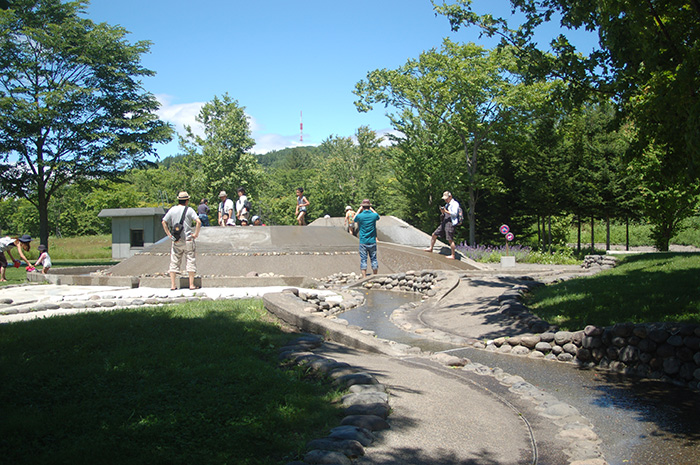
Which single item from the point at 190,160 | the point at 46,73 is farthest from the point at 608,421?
the point at 190,160

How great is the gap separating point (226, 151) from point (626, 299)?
35320 mm

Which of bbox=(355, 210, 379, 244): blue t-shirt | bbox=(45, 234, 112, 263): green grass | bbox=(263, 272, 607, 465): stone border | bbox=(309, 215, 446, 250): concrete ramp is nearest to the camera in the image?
bbox=(263, 272, 607, 465): stone border

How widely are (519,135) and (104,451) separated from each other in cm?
2899

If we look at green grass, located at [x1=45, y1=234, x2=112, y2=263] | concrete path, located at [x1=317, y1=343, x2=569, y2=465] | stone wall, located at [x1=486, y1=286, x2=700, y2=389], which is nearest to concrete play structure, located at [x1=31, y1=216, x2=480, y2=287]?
stone wall, located at [x1=486, y1=286, x2=700, y2=389]

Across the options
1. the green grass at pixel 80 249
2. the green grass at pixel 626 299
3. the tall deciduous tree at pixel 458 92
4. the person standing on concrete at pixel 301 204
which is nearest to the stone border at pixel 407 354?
the green grass at pixel 626 299

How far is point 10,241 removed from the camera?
19.1 metres

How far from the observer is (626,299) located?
8.30m

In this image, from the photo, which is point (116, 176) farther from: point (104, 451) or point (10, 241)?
point (104, 451)

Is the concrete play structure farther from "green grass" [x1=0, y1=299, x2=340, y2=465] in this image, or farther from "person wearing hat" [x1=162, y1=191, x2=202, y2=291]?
"green grass" [x1=0, y1=299, x2=340, y2=465]

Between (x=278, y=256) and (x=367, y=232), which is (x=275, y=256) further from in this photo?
(x=367, y=232)

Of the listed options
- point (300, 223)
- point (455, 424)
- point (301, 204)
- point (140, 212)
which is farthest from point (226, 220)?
point (140, 212)

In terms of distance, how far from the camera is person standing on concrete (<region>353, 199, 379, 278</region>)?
14.5 m

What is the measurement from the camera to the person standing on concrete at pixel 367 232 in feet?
47.7

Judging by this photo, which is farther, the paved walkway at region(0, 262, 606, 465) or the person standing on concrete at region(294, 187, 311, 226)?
the person standing on concrete at region(294, 187, 311, 226)
